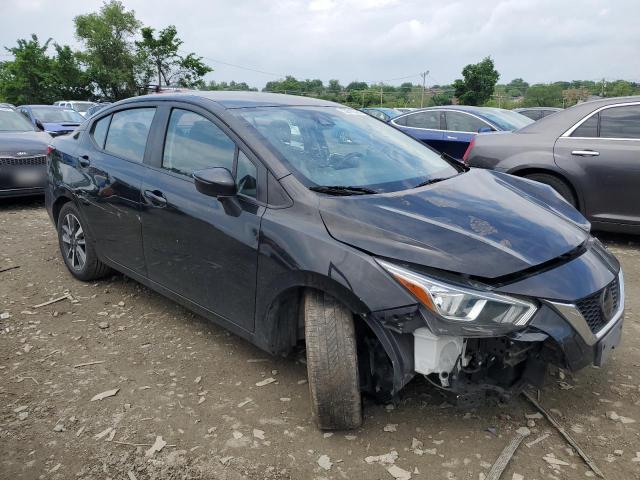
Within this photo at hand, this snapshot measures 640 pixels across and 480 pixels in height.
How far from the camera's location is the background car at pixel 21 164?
720cm

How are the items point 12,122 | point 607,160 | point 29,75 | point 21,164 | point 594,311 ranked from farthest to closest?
point 29,75
point 12,122
point 21,164
point 607,160
point 594,311

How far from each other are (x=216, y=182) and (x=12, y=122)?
7.26 metres

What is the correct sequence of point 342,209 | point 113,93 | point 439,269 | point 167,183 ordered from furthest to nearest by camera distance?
point 113,93, point 167,183, point 342,209, point 439,269

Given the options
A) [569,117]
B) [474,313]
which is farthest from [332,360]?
[569,117]

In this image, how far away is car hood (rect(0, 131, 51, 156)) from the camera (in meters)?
7.23

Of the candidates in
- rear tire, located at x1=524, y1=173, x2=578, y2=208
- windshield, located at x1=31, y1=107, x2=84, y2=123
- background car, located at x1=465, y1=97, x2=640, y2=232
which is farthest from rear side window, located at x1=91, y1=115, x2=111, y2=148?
windshield, located at x1=31, y1=107, x2=84, y2=123

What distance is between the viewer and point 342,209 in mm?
2504

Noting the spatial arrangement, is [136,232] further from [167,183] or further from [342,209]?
[342,209]

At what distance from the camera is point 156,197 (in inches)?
131

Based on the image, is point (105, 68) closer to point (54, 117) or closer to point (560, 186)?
point (54, 117)

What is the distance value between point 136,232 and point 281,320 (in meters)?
1.41

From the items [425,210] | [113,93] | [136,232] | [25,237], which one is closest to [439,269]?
[425,210]

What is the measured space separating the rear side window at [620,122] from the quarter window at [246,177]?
4183 mm

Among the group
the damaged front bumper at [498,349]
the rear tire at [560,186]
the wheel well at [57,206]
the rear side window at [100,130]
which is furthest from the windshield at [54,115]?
the damaged front bumper at [498,349]
